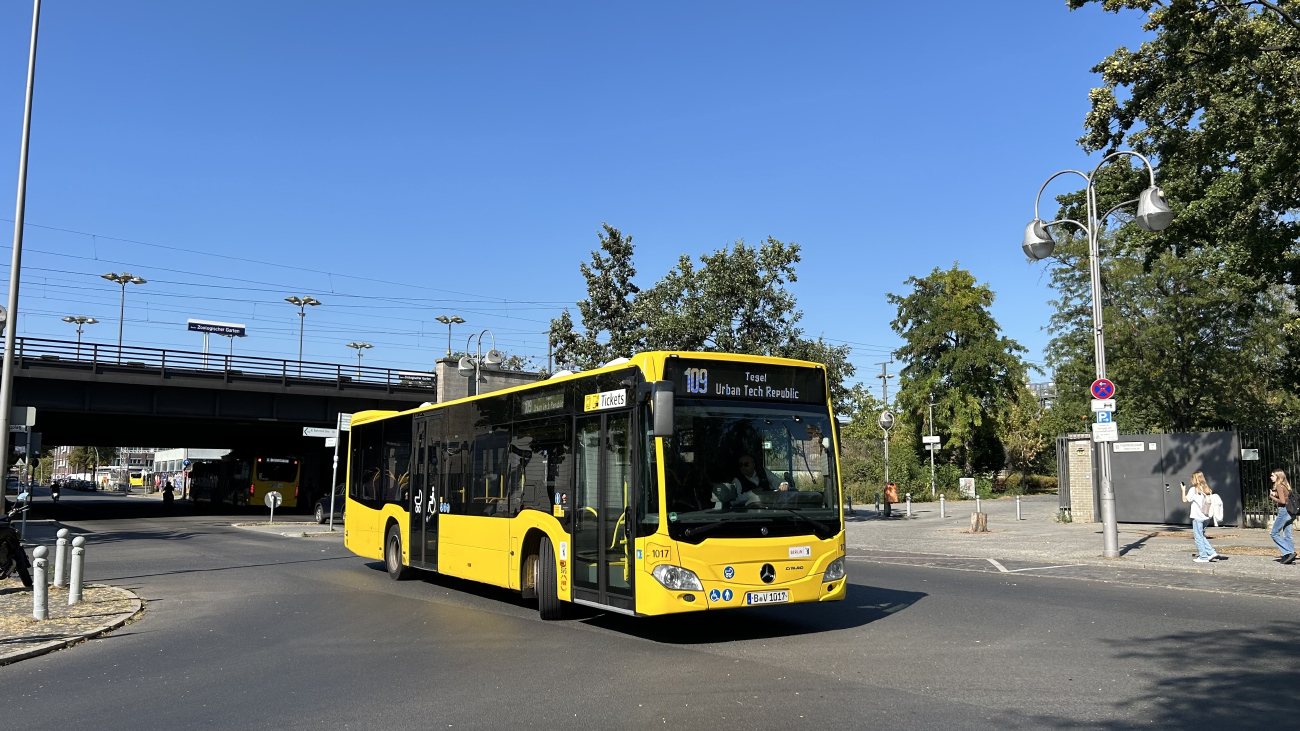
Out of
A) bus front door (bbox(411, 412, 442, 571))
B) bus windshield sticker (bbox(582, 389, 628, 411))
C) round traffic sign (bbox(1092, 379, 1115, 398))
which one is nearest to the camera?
bus windshield sticker (bbox(582, 389, 628, 411))

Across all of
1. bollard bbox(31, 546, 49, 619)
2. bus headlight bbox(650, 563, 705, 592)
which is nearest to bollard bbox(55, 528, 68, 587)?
bollard bbox(31, 546, 49, 619)

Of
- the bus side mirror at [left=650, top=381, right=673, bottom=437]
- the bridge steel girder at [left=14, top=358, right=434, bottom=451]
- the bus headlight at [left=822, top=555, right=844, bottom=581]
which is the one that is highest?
the bridge steel girder at [left=14, top=358, right=434, bottom=451]

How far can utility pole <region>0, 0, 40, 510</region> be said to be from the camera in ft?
51.0

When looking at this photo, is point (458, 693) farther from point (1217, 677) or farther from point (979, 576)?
point (979, 576)

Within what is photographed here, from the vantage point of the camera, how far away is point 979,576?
16047 millimetres

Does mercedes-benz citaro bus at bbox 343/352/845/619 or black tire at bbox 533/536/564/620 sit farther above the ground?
mercedes-benz citaro bus at bbox 343/352/845/619

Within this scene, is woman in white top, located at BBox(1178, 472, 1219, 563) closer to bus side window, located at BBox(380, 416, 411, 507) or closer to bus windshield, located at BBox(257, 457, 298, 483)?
bus side window, located at BBox(380, 416, 411, 507)

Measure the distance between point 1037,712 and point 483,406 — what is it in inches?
339

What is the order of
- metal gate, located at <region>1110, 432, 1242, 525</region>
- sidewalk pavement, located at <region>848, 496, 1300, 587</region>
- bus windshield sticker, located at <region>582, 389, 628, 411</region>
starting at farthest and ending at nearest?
metal gate, located at <region>1110, 432, 1242, 525</region>
sidewalk pavement, located at <region>848, 496, 1300, 587</region>
bus windshield sticker, located at <region>582, 389, 628, 411</region>

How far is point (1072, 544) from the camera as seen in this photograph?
21.8m

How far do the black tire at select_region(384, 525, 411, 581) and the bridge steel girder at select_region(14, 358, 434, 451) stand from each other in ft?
90.4

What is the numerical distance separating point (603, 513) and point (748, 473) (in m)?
1.63

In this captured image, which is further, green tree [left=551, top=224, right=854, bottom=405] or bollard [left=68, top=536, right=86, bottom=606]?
green tree [left=551, top=224, right=854, bottom=405]

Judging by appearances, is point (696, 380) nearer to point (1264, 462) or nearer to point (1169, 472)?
point (1264, 462)
